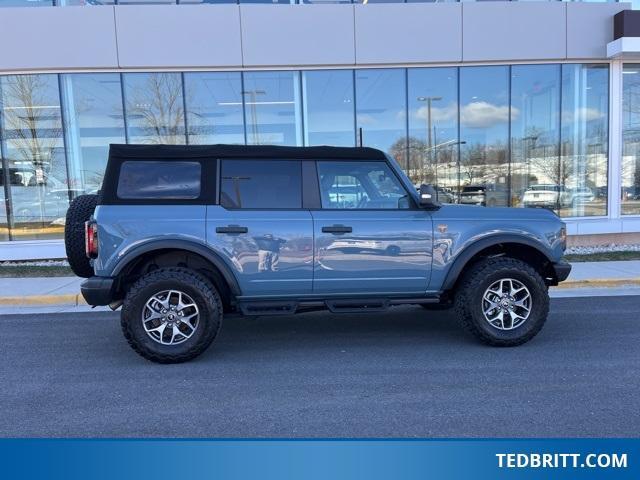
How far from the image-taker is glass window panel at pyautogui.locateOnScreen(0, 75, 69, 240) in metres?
11.5

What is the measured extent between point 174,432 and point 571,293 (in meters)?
6.41

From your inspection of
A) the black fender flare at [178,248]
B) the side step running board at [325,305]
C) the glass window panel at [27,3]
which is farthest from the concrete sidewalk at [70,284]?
the glass window panel at [27,3]

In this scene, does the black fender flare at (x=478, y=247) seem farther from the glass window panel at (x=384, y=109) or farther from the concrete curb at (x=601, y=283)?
the glass window panel at (x=384, y=109)

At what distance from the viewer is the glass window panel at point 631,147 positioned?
40.2 ft

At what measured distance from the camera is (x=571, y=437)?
9.72ft

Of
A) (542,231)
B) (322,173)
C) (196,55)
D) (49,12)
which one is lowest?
(542,231)

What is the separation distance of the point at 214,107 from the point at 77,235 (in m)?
8.18

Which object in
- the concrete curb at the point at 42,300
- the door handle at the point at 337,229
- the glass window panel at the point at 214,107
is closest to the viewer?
the door handle at the point at 337,229

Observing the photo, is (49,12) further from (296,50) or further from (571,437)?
(571,437)

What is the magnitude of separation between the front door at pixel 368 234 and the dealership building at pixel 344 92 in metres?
7.63

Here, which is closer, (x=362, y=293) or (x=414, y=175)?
(x=362, y=293)

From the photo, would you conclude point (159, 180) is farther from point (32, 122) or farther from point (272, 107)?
point (32, 122)

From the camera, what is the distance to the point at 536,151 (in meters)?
12.6

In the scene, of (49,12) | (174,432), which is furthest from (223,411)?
(49,12)
